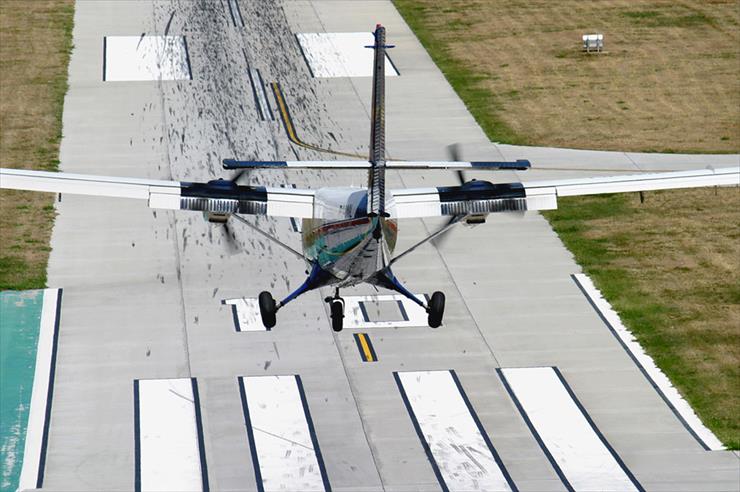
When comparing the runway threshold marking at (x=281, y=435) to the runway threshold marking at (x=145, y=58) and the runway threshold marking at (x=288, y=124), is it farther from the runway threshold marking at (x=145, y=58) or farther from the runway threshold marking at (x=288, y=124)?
the runway threshold marking at (x=145, y=58)

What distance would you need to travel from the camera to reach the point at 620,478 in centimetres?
3600

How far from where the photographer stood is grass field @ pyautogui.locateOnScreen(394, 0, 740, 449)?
4406cm

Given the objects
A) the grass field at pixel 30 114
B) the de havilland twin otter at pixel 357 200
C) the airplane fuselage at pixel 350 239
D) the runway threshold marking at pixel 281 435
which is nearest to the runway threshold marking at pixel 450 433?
the runway threshold marking at pixel 281 435

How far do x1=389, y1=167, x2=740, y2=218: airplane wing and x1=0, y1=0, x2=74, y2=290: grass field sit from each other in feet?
50.6

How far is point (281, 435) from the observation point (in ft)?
124

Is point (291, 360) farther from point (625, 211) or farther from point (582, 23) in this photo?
point (582, 23)

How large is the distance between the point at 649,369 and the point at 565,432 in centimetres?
470

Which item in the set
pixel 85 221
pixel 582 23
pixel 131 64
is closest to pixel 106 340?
pixel 85 221

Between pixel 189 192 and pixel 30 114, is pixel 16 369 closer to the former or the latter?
pixel 189 192

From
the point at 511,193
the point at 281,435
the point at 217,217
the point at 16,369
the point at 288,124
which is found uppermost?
the point at 511,193

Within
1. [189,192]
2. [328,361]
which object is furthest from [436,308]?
[328,361]

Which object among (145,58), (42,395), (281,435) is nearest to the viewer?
(281,435)

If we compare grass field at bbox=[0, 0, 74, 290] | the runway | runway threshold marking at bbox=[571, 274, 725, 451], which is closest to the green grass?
the runway

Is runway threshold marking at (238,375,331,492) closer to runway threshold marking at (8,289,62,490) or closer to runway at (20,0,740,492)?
runway at (20,0,740,492)
